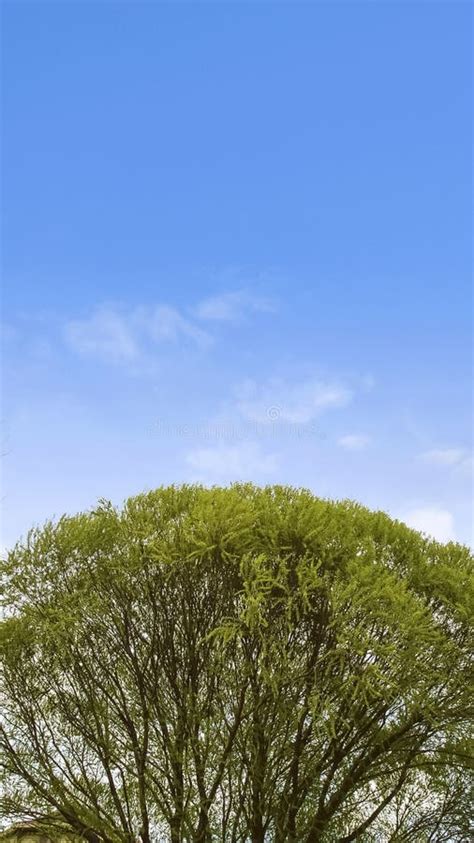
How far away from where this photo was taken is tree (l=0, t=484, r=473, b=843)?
15.2 meters

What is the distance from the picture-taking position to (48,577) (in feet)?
56.4

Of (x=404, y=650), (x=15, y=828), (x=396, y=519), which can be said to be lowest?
(x=15, y=828)

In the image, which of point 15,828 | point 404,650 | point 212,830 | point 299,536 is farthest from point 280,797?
point 15,828

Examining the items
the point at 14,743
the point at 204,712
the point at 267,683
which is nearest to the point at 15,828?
the point at 14,743

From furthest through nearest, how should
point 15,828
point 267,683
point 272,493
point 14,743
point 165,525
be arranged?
point 15,828 → point 14,743 → point 272,493 → point 165,525 → point 267,683

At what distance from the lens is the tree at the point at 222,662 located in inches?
599

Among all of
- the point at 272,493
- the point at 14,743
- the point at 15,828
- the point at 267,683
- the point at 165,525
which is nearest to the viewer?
the point at 267,683

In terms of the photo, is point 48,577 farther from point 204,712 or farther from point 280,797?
point 280,797

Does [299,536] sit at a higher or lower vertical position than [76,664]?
higher

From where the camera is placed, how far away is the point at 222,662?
15.9m

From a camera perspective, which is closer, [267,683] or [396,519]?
[267,683]

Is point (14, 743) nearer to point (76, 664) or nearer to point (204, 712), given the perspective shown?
point (76, 664)

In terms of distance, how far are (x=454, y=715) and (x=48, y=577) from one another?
964cm

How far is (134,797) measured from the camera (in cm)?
1839
